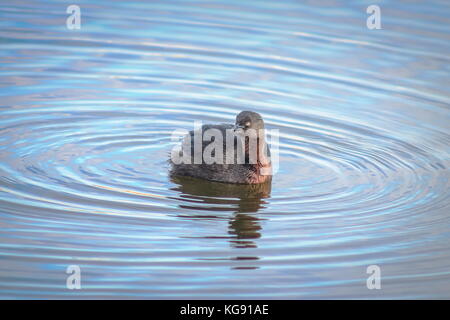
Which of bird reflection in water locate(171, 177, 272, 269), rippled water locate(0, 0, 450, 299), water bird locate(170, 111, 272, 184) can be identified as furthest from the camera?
water bird locate(170, 111, 272, 184)

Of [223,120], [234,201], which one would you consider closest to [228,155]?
[234,201]

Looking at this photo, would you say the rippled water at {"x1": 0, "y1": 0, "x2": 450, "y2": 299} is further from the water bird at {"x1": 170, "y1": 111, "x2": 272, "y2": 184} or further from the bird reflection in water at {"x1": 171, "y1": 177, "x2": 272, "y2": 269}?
the water bird at {"x1": 170, "y1": 111, "x2": 272, "y2": 184}

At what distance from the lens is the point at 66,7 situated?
60.9 ft

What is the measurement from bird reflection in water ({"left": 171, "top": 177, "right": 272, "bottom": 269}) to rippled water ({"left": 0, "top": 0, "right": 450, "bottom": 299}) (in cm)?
4

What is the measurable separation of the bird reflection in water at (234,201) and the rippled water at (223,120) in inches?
1.4

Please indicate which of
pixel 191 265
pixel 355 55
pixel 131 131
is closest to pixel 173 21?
pixel 355 55

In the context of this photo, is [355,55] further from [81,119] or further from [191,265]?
[191,265]

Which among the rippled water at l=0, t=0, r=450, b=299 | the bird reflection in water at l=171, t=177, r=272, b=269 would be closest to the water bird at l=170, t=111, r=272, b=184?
the bird reflection in water at l=171, t=177, r=272, b=269

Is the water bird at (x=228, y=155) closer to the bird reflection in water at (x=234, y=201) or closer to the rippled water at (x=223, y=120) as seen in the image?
the bird reflection in water at (x=234, y=201)

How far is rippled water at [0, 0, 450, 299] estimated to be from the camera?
923 centimetres

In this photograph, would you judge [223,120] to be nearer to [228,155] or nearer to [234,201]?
[228,155]

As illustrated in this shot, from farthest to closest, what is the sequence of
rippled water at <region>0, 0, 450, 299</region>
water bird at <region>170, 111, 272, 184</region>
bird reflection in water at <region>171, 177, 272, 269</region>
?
water bird at <region>170, 111, 272, 184</region> < bird reflection in water at <region>171, 177, 272, 269</region> < rippled water at <region>0, 0, 450, 299</region>

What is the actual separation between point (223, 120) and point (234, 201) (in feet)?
10.3

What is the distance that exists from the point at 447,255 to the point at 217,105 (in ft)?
19.7
